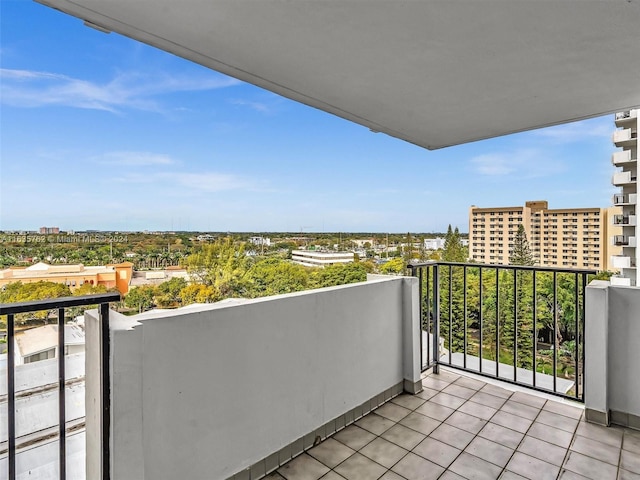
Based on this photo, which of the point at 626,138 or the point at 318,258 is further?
the point at 626,138

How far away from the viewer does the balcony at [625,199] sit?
39.9ft

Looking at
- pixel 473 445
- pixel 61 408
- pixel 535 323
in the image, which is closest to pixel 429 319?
pixel 535 323

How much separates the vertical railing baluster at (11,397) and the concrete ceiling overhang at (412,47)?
1345mm

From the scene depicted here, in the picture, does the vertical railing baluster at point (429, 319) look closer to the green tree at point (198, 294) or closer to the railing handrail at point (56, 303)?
the green tree at point (198, 294)

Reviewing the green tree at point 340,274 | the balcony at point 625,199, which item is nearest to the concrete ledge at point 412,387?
the green tree at point 340,274

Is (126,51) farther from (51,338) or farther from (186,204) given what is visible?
(51,338)

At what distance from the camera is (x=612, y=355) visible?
2.49 m

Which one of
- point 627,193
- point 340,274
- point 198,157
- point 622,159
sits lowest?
point 340,274

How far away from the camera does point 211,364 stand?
5.66 ft

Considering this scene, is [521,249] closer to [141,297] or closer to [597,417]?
[597,417]

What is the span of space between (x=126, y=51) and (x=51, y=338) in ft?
20.3

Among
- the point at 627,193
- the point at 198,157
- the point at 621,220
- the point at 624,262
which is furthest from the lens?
Result: the point at 627,193

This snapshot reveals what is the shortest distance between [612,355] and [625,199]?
1480cm

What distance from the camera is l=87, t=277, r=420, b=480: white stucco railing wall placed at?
141 centimetres
